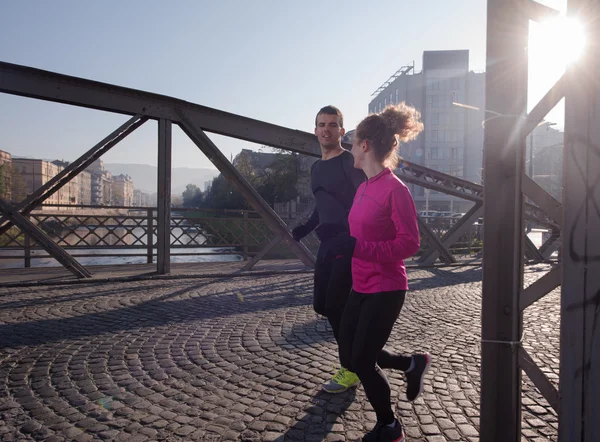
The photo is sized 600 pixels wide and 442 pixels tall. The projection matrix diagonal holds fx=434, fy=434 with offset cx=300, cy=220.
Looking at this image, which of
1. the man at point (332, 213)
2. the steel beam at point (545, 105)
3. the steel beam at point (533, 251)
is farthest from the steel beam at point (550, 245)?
the steel beam at point (545, 105)

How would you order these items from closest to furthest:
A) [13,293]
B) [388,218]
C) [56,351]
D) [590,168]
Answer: [590,168], [388,218], [56,351], [13,293]

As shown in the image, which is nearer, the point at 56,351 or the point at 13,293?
the point at 56,351

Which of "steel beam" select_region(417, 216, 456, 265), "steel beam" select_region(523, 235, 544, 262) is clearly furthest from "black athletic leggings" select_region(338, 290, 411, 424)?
"steel beam" select_region(523, 235, 544, 262)

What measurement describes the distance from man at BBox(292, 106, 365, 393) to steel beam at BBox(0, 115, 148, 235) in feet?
15.4

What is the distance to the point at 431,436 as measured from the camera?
2.38 metres

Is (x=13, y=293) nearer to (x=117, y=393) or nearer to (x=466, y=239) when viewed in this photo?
(x=117, y=393)

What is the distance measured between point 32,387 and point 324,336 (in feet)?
8.35

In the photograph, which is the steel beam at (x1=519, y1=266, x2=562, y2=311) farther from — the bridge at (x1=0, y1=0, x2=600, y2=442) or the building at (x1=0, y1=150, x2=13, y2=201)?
the building at (x1=0, y1=150, x2=13, y2=201)

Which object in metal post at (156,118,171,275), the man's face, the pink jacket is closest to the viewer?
the pink jacket

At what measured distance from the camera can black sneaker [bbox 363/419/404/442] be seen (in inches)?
86.7

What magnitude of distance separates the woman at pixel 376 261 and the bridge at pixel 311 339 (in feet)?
1.32

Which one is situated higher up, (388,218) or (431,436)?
(388,218)

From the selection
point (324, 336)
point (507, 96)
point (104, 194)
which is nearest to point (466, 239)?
point (324, 336)

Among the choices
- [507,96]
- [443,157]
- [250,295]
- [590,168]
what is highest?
[443,157]
